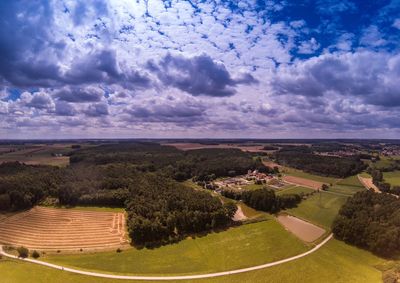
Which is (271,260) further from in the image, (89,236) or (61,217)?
(61,217)

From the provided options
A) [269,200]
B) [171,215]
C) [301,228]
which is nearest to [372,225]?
[301,228]

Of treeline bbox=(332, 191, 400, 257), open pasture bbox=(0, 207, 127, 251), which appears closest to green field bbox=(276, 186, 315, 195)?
treeline bbox=(332, 191, 400, 257)

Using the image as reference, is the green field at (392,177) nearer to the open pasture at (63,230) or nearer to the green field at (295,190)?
the green field at (295,190)

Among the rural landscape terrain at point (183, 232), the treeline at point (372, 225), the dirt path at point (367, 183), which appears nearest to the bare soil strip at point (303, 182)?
the rural landscape terrain at point (183, 232)

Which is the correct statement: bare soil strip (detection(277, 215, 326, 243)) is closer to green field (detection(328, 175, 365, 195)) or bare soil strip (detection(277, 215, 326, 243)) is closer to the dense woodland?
the dense woodland

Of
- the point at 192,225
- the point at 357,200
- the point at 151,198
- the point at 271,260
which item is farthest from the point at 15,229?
the point at 357,200
